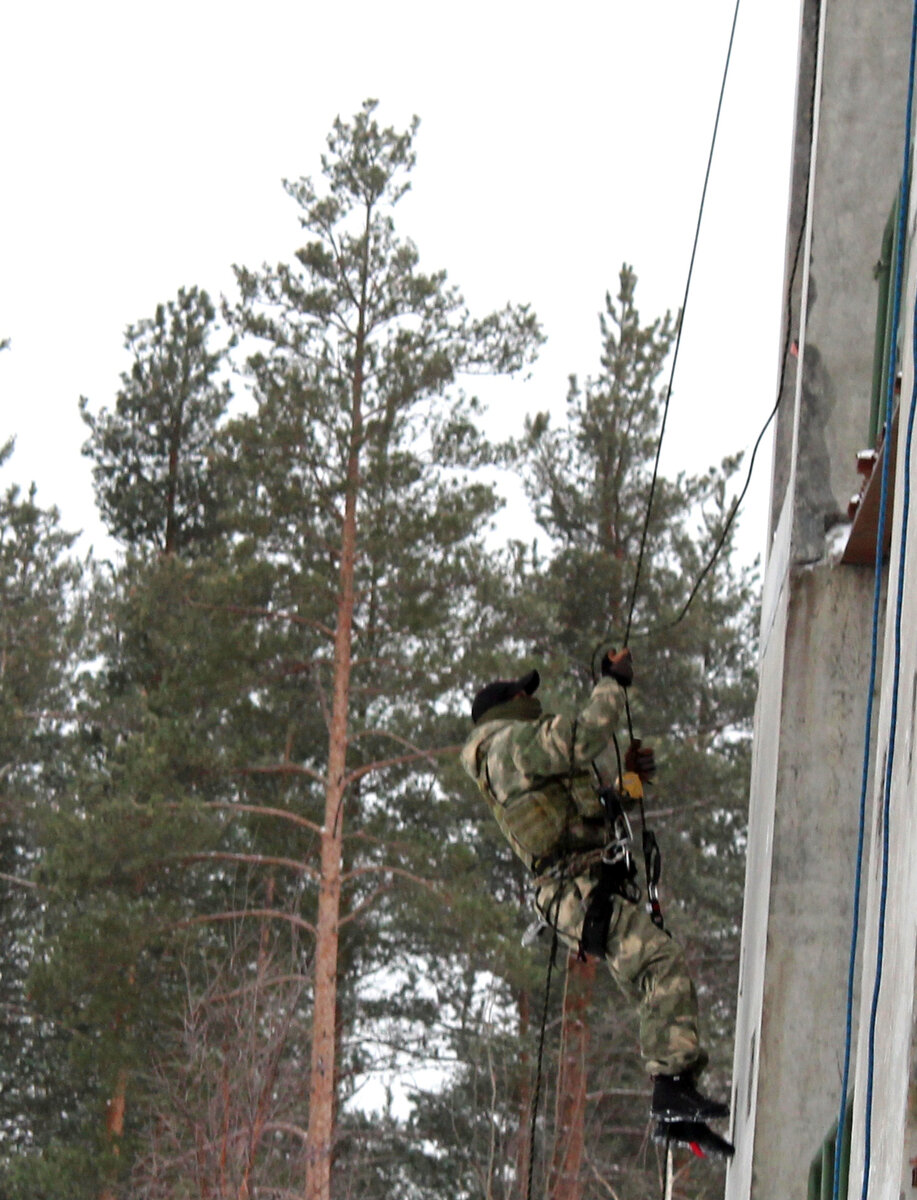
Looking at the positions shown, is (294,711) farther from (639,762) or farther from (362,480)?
(639,762)

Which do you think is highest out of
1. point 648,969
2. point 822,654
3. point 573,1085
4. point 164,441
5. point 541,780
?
point 164,441

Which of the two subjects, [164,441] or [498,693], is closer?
[498,693]

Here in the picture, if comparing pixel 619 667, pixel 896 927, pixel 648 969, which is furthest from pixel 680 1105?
pixel 896 927

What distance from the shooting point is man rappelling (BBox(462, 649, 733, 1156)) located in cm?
579

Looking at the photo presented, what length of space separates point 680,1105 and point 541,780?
1287 millimetres

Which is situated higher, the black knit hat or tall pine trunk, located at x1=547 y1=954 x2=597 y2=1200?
the black knit hat

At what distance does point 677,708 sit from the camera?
23797 mm

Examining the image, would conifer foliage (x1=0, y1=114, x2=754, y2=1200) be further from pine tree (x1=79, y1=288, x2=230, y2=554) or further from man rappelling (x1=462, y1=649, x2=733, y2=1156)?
man rappelling (x1=462, y1=649, x2=733, y2=1156)

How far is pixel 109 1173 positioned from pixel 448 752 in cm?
675

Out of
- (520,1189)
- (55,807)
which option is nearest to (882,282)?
(55,807)

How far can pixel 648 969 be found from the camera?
19.9 ft

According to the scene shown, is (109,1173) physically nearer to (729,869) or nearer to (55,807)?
(55,807)

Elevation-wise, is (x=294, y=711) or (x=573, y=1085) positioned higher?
(x=294, y=711)

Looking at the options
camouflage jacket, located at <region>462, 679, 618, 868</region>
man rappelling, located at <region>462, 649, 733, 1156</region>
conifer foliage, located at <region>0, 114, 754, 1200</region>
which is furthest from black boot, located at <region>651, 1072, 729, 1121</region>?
conifer foliage, located at <region>0, 114, 754, 1200</region>
